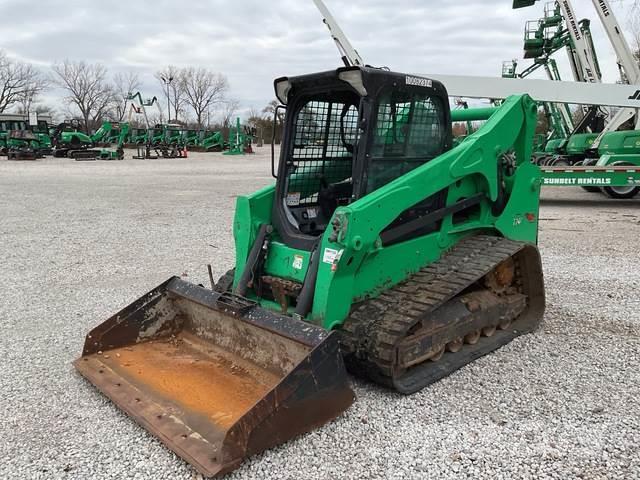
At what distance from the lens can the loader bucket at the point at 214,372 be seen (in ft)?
9.25

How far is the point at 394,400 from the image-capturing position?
3.49m

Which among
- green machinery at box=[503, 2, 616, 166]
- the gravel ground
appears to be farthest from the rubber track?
green machinery at box=[503, 2, 616, 166]

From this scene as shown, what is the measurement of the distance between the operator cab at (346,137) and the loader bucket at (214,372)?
30.6 inches

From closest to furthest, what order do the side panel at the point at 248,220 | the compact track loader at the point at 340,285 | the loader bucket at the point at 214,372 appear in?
the loader bucket at the point at 214,372 → the compact track loader at the point at 340,285 → the side panel at the point at 248,220

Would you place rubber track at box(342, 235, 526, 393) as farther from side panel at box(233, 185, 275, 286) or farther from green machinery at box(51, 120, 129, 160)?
green machinery at box(51, 120, 129, 160)

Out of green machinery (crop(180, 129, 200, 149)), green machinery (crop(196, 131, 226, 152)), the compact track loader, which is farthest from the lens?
green machinery (crop(196, 131, 226, 152))

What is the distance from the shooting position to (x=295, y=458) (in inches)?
113

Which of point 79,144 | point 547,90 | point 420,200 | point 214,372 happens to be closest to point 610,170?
point 547,90

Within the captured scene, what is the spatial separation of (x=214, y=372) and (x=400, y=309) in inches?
49.8

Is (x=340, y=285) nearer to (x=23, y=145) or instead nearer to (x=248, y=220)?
(x=248, y=220)

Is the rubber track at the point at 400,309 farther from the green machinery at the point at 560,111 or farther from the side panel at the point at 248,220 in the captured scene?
the green machinery at the point at 560,111

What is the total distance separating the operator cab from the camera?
3807mm

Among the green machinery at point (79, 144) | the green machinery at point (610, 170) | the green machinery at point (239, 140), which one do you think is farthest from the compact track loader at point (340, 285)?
the green machinery at point (239, 140)

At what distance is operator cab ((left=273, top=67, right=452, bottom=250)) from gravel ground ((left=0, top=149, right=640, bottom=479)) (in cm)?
139
